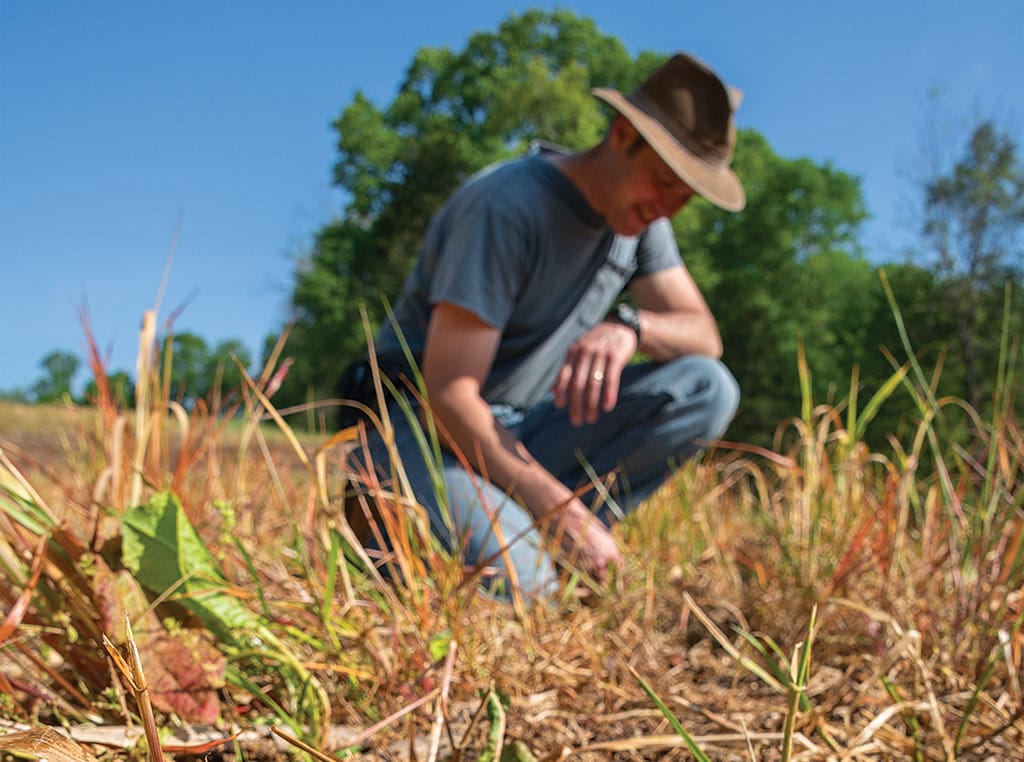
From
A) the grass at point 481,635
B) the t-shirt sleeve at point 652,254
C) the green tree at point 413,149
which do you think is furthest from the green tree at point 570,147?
the grass at point 481,635

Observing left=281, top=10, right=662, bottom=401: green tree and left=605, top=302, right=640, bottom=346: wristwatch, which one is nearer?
left=605, top=302, right=640, bottom=346: wristwatch

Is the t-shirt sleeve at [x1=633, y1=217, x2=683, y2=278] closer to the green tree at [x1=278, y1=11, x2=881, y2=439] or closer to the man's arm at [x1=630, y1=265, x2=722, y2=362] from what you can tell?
the man's arm at [x1=630, y1=265, x2=722, y2=362]

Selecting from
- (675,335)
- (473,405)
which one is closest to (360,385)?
(473,405)

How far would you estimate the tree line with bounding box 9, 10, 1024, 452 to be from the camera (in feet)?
43.2

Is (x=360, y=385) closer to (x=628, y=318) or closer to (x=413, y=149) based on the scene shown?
(x=628, y=318)

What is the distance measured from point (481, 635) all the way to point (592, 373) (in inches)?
35.1

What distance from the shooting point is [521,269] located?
213 cm

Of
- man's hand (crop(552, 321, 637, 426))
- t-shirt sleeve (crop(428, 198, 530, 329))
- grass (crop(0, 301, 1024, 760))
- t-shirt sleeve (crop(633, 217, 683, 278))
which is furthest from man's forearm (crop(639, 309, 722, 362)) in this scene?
grass (crop(0, 301, 1024, 760))

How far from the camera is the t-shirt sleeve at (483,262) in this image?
190 cm

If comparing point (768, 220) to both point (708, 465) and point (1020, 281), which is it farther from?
point (708, 465)

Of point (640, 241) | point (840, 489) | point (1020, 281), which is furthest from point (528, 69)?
point (840, 489)

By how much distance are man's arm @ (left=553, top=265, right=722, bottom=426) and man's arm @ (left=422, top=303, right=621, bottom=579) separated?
0.56 feet

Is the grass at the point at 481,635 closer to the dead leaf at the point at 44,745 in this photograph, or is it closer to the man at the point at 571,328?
the dead leaf at the point at 44,745

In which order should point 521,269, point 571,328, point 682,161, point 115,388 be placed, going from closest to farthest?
1. point 115,388
2. point 682,161
3. point 521,269
4. point 571,328
